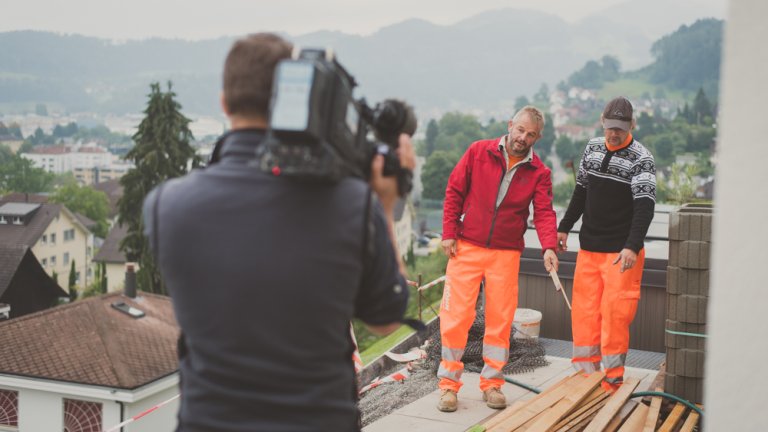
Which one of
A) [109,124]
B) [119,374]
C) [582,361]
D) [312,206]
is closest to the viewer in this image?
[312,206]

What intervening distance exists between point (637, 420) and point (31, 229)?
67270mm

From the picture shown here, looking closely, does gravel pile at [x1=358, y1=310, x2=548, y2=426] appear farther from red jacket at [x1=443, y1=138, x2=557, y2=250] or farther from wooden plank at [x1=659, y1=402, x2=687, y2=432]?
wooden plank at [x1=659, y1=402, x2=687, y2=432]

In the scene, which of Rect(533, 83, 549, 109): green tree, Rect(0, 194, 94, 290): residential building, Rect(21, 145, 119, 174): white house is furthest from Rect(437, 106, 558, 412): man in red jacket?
Rect(533, 83, 549, 109): green tree

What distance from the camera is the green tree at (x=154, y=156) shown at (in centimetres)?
3934

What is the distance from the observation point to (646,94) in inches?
5002

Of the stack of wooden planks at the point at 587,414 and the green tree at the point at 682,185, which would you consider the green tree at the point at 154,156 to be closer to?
the green tree at the point at 682,185

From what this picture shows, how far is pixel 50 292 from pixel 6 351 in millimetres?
23730

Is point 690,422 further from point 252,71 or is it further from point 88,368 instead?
point 88,368

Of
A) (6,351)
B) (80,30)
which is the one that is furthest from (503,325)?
(80,30)

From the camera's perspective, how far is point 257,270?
1.34 m

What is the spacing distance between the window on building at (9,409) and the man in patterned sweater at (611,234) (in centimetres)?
3086

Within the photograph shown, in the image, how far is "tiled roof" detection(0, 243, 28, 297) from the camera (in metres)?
52.2

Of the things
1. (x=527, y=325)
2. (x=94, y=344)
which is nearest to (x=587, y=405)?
(x=527, y=325)

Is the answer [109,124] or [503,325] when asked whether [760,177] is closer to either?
[503,325]
